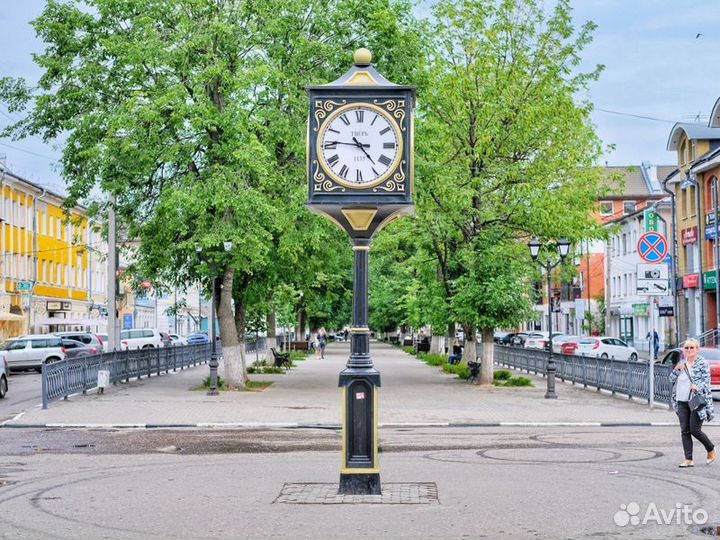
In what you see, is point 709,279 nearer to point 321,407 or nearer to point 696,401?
point 321,407

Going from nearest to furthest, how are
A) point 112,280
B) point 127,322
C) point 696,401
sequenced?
point 696,401
point 112,280
point 127,322

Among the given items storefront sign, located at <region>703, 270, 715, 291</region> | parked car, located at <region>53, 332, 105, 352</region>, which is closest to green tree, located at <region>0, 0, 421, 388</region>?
parked car, located at <region>53, 332, 105, 352</region>

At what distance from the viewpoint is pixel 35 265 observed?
72.4m

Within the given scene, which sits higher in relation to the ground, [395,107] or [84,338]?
[395,107]

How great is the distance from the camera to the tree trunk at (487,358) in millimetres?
34834

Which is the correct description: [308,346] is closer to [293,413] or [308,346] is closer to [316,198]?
[293,413]

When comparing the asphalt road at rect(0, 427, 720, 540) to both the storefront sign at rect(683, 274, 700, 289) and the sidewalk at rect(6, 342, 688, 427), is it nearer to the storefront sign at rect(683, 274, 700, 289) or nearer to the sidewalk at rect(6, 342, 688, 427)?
the sidewalk at rect(6, 342, 688, 427)

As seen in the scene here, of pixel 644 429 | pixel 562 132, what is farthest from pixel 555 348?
pixel 644 429

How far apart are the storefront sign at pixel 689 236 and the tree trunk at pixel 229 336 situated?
40227mm

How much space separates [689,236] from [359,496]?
58145mm

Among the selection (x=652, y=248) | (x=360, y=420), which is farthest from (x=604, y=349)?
(x=360, y=420)

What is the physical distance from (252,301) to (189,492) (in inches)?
914

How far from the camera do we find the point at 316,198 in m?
12.4

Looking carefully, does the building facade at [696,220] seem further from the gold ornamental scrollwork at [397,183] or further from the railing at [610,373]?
the gold ornamental scrollwork at [397,183]
